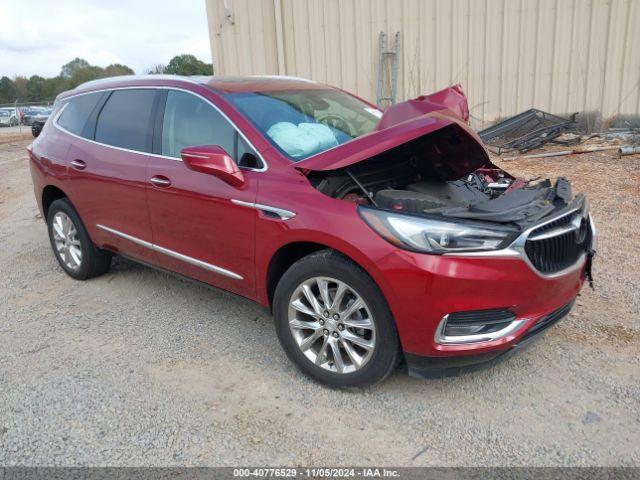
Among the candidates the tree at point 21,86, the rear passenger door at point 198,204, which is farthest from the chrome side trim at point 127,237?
the tree at point 21,86

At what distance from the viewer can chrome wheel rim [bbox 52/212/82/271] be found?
4910 mm

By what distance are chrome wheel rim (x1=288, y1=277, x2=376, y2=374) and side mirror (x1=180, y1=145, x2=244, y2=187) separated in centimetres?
79

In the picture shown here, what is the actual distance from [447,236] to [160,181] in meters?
2.09

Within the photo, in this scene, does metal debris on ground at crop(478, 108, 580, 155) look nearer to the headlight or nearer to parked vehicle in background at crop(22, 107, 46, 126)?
the headlight

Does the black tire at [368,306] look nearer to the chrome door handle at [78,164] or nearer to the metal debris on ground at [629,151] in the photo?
the chrome door handle at [78,164]

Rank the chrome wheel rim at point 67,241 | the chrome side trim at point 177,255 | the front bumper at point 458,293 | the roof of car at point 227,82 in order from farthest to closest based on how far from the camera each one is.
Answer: the chrome wheel rim at point 67,241
the roof of car at point 227,82
the chrome side trim at point 177,255
the front bumper at point 458,293

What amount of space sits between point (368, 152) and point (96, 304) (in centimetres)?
276

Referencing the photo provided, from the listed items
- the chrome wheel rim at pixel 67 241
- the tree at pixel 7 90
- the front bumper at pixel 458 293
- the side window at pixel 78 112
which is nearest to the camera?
the front bumper at pixel 458 293

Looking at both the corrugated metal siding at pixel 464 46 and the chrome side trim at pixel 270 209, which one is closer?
the chrome side trim at pixel 270 209

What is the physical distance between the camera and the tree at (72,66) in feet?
251

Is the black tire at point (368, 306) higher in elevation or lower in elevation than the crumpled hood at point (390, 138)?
lower

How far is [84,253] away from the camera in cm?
484

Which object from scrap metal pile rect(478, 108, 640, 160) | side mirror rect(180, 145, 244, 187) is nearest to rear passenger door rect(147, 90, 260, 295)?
side mirror rect(180, 145, 244, 187)

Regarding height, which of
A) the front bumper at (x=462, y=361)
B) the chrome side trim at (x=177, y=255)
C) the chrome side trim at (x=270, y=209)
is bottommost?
the front bumper at (x=462, y=361)
